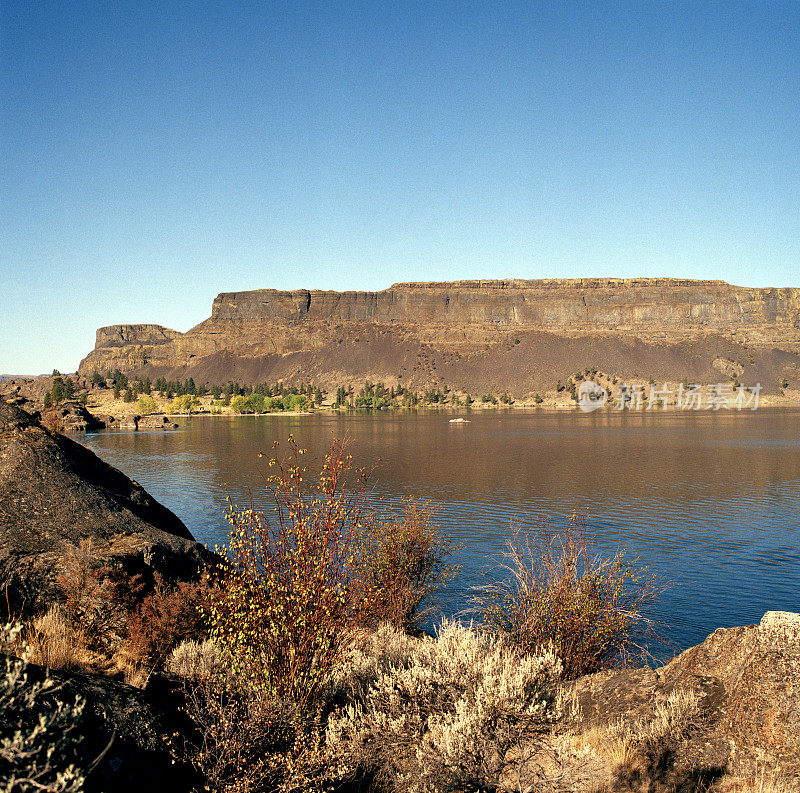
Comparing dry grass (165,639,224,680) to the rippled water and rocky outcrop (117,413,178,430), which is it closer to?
the rippled water

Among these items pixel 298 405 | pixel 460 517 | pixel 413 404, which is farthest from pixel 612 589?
pixel 413 404

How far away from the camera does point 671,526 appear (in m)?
27.3

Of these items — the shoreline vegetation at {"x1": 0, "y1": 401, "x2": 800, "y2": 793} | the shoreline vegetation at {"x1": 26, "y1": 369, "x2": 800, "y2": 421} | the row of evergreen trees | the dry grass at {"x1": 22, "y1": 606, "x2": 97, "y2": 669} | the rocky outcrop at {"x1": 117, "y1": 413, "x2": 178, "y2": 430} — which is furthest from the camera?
the row of evergreen trees

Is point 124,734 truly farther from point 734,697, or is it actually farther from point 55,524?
point 734,697

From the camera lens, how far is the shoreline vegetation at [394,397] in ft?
476

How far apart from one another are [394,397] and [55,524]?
173874mm

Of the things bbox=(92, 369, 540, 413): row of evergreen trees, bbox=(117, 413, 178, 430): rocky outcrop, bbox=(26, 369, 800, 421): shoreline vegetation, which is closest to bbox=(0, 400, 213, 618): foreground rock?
bbox=(117, 413, 178, 430): rocky outcrop

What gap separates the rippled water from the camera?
19.8 metres

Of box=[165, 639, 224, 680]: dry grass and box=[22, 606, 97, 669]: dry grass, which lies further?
box=[165, 639, 224, 680]: dry grass

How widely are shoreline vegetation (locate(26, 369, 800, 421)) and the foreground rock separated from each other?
432ft

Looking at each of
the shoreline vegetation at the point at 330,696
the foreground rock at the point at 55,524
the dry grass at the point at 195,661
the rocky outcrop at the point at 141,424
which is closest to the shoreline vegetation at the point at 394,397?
the rocky outcrop at the point at 141,424

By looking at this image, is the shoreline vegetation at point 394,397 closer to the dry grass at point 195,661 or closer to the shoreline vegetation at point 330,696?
the shoreline vegetation at point 330,696

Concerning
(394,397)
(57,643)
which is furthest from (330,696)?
(394,397)

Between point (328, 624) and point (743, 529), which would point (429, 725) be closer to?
point (328, 624)
